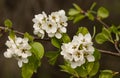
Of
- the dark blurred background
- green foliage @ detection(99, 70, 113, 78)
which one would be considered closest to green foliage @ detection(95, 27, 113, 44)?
green foliage @ detection(99, 70, 113, 78)

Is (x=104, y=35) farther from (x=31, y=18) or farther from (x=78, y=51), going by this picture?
(x=31, y=18)

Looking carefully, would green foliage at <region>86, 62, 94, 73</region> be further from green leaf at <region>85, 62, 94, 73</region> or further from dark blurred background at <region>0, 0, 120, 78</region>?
dark blurred background at <region>0, 0, 120, 78</region>

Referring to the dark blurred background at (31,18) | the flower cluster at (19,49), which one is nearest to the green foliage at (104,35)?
the flower cluster at (19,49)

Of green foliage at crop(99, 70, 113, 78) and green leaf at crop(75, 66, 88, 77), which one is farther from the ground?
green leaf at crop(75, 66, 88, 77)

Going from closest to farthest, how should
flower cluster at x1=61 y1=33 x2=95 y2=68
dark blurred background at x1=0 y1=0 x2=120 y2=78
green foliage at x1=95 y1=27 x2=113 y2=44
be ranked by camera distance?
flower cluster at x1=61 y1=33 x2=95 y2=68 → green foliage at x1=95 y1=27 x2=113 y2=44 → dark blurred background at x1=0 y1=0 x2=120 y2=78

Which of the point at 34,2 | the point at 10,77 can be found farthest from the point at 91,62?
the point at 10,77

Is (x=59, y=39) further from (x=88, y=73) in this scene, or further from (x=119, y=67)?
(x=119, y=67)
